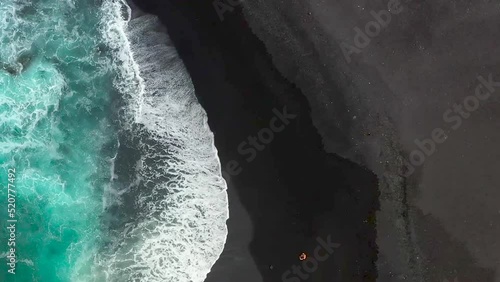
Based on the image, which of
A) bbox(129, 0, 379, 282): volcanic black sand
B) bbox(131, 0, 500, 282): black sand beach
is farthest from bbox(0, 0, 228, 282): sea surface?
bbox(131, 0, 500, 282): black sand beach

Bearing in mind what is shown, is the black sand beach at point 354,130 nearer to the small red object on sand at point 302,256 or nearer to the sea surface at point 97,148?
the small red object on sand at point 302,256

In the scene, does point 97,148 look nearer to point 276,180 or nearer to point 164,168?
point 164,168

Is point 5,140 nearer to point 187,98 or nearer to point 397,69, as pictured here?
point 187,98

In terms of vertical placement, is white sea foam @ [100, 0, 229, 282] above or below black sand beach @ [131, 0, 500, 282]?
below

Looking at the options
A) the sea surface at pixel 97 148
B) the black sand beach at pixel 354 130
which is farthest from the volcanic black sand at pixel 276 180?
the sea surface at pixel 97 148

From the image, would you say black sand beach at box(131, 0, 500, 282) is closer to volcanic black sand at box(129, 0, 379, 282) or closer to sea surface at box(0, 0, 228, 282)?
volcanic black sand at box(129, 0, 379, 282)
